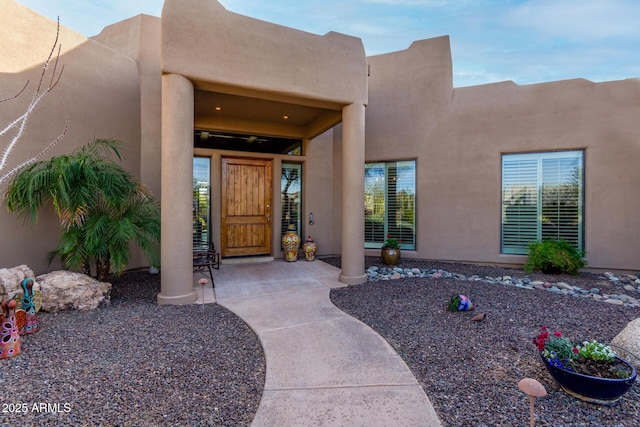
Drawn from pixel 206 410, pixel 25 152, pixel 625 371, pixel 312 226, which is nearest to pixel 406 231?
pixel 312 226

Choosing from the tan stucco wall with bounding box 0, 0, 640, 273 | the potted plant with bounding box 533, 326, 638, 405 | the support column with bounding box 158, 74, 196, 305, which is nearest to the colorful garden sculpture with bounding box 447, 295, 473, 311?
the potted plant with bounding box 533, 326, 638, 405

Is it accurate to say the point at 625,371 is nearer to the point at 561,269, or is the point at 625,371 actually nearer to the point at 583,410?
the point at 583,410

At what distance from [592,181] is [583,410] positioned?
19.4 feet

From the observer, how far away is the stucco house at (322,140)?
420 centimetres

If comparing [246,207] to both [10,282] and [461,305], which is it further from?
[461,305]

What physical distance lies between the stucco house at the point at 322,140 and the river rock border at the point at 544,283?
62cm

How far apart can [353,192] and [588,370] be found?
11.8ft

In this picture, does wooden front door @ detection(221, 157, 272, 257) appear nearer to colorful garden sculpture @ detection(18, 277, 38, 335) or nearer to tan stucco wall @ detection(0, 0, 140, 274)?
tan stucco wall @ detection(0, 0, 140, 274)

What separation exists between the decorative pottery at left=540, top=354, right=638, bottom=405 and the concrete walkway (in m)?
1.02

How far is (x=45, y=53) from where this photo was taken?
4516 millimetres

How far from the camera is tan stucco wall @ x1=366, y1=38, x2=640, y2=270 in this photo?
5.98 m

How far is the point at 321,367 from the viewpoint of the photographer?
8.41ft

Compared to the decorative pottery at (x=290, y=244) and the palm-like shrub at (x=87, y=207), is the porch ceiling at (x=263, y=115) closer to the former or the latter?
the palm-like shrub at (x=87, y=207)

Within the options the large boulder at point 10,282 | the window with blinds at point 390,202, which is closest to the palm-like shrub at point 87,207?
the large boulder at point 10,282
